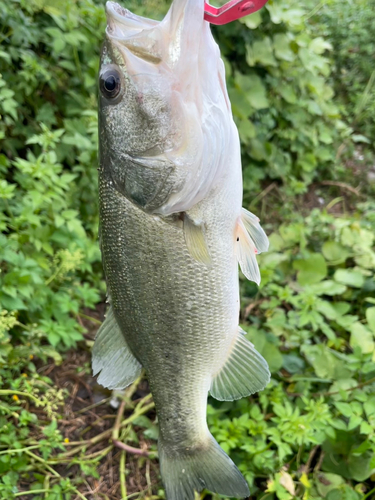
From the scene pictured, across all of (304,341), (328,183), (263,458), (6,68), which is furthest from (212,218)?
(328,183)

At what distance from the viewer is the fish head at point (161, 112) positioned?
88 cm

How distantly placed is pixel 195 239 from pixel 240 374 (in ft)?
1.57

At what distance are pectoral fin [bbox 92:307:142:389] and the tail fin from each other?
0.89 ft

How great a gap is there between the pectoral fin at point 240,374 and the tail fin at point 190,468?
172mm

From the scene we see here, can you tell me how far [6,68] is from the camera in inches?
89.7

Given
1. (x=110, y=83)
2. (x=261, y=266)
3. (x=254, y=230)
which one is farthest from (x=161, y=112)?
(x=261, y=266)

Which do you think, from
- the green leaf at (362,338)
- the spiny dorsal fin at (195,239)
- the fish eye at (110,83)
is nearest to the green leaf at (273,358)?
the green leaf at (362,338)

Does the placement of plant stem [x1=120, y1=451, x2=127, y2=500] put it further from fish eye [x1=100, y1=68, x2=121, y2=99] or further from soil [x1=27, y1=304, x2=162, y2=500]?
fish eye [x1=100, y1=68, x2=121, y2=99]

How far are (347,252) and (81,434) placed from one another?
192cm

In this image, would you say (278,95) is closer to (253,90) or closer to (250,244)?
(253,90)

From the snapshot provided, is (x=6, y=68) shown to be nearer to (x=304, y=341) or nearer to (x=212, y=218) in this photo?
(x=212, y=218)

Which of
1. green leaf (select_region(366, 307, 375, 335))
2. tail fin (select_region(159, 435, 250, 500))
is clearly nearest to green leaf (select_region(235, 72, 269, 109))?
green leaf (select_region(366, 307, 375, 335))

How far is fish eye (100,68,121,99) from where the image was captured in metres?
0.92

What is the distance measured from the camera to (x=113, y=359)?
1146 millimetres
